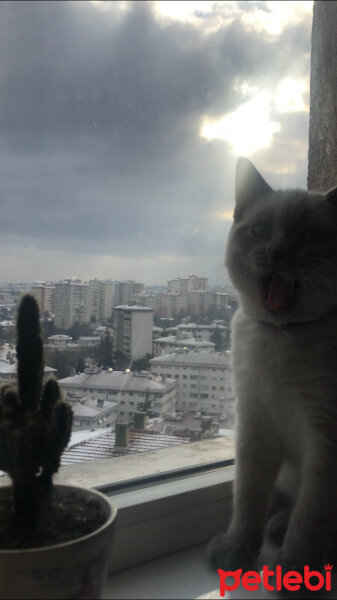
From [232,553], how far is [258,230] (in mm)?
548

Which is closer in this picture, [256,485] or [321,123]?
[256,485]

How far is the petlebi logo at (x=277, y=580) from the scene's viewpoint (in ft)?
2.52

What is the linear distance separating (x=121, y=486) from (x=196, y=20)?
903 millimetres

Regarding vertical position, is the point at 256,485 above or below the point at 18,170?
below

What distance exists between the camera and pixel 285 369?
2.72ft

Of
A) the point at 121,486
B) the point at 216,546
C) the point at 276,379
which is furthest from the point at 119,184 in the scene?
the point at 216,546

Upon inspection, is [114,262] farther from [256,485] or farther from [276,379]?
[256,485]

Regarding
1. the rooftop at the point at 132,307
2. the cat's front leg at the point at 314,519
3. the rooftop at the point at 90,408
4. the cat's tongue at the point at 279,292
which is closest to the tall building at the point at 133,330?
the rooftop at the point at 132,307

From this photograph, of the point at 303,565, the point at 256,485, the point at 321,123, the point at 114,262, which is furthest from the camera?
the point at 321,123

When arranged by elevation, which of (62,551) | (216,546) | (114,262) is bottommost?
(216,546)

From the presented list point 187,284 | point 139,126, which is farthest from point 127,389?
point 139,126

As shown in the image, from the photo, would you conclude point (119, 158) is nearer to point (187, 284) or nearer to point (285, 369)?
point (187, 284)

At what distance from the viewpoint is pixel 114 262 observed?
3.26 ft

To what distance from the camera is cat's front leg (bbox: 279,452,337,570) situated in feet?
2.53
